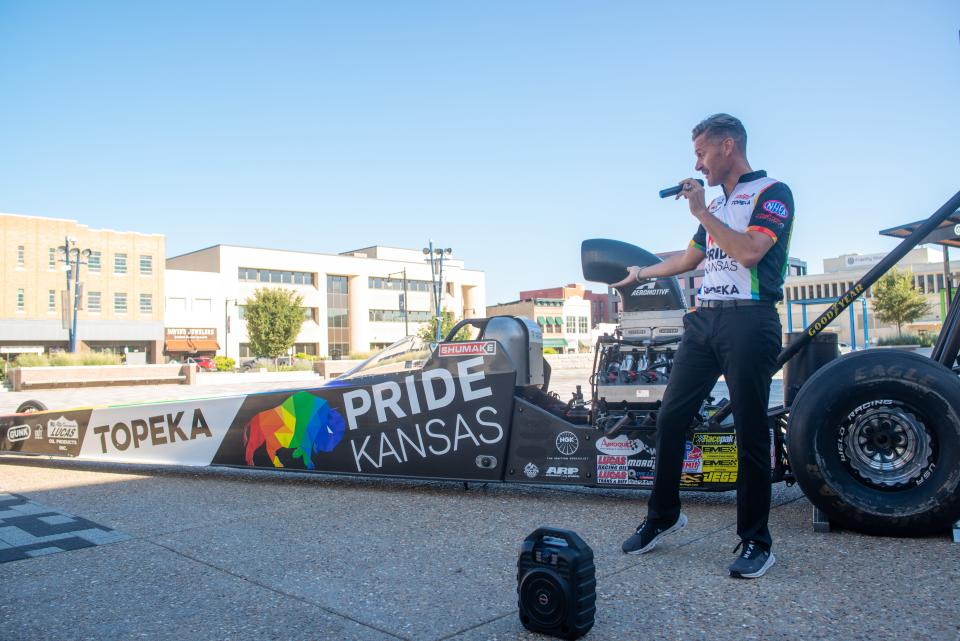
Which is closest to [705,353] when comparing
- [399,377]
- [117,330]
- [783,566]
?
[783,566]

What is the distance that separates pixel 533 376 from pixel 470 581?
2.50 metres

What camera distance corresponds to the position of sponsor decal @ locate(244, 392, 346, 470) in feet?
18.5

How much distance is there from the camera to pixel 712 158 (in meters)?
3.36

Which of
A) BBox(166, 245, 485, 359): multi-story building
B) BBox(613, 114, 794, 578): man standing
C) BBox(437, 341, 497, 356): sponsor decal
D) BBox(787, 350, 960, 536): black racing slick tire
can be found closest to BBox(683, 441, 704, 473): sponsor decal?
BBox(787, 350, 960, 536): black racing slick tire

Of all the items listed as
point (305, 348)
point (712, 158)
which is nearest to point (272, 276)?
point (305, 348)

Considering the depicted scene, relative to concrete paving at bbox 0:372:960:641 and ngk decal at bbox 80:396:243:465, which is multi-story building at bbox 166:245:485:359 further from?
concrete paving at bbox 0:372:960:641

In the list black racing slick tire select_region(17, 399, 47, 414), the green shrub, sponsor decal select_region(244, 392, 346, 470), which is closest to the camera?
sponsor decal select_region(244, 392, 346, 470)

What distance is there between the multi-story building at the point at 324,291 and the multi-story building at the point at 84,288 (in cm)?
294

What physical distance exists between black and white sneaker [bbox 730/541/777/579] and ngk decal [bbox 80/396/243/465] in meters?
4.48

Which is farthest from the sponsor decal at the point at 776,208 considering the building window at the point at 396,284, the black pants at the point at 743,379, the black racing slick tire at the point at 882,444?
the building window at the point at 396,284

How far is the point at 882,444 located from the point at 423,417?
3048mm

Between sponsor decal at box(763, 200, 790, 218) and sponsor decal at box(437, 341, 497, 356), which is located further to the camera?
sponsor decal at box(437, 341, 497, 356)

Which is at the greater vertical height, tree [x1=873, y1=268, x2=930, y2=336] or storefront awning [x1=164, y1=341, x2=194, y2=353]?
tree [x1=873, y1=268, x2=930, y2=336]

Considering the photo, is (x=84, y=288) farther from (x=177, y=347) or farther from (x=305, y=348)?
(x=305, y=348)
